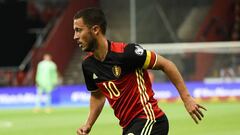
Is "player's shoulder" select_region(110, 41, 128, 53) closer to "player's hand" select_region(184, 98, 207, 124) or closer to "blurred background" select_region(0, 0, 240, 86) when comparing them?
"player's hand" select_region(184, 98, 207, 124)

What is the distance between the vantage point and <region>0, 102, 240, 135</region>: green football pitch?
15.4 metres

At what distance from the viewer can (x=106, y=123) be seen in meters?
17.9

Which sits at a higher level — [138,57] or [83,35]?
[83,35]

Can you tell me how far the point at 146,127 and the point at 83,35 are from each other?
3.48 ft

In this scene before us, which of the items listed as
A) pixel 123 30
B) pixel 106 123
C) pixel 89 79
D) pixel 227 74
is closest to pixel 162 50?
pixel 123 30

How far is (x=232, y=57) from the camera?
27.8 m

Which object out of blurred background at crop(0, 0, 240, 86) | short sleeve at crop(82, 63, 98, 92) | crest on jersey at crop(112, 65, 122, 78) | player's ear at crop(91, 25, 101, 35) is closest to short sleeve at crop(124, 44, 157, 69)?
crest on jersey at crop(112, 65, 122, 78)

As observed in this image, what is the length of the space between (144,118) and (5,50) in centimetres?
3077

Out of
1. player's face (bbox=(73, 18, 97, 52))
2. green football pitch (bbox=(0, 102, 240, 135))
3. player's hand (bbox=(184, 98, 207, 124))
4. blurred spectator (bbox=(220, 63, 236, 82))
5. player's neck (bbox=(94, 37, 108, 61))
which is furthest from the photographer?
blurred spectator (bbox=(220, 63, 236, 82))

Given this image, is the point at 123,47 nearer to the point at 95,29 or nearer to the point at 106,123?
the point at 95,29

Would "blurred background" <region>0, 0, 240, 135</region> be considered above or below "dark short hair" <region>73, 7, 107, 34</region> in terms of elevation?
below

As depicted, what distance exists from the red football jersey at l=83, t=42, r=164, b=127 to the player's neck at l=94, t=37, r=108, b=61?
38 millimetres

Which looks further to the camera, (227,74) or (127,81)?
(227,74)

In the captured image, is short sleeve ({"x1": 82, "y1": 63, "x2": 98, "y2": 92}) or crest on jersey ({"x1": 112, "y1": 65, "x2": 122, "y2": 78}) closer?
crest on jersey ({"x1": 112, "y1": 65, "x2": 122, "y2": 78})
